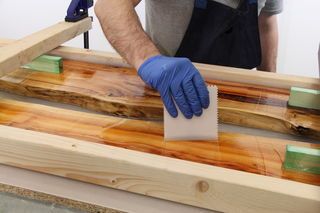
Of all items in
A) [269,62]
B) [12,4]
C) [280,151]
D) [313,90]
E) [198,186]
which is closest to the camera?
[198,186]

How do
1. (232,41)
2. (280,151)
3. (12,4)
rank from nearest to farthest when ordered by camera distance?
(280,151), (232,41), (12,4)

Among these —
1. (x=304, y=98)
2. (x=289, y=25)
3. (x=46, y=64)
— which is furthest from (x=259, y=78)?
(x=289, y=25)

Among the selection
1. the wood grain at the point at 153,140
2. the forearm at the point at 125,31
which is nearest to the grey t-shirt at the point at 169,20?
the forearm at the point at 125,31

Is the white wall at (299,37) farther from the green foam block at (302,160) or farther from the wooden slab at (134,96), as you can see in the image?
the green foam block at (302,160)

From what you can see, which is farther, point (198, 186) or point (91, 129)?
point (91, 129)

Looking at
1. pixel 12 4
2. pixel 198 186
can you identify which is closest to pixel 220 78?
pixel 198 186

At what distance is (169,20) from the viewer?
123cm

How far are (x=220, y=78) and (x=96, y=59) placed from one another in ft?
1.25

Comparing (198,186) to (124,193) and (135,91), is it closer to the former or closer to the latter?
(124,193)

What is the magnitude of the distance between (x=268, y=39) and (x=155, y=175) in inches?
43.8

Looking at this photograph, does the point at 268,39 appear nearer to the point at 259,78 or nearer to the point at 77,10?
the point at 259,78

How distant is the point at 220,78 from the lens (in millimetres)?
1015

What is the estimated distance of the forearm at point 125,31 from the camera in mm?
880

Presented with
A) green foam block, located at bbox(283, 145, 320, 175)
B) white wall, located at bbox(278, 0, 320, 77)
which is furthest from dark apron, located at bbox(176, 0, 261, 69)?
white wall, located at bbox(278, 0, 320, 77)
